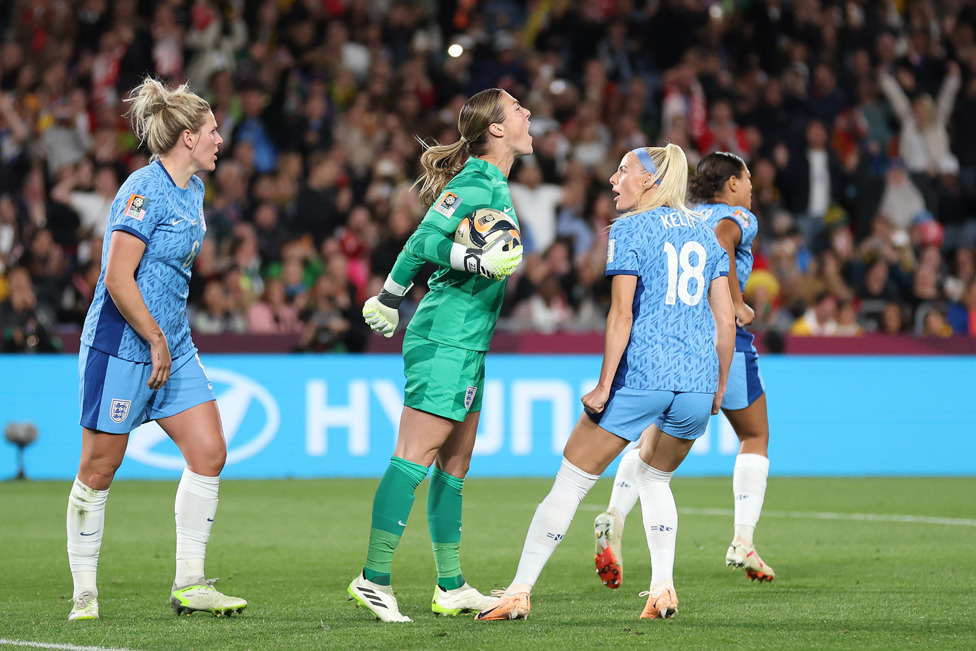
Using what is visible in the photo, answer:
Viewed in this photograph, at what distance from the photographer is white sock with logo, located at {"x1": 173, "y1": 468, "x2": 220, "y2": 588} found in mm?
5531

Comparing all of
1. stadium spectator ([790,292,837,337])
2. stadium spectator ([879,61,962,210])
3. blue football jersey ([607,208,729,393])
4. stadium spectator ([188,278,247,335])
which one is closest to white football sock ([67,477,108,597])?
blue football jersey ([607,208,729,393])

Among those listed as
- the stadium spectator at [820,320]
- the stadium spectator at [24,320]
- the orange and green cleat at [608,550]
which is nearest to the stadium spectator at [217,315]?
the stadium spectator at [24,320]

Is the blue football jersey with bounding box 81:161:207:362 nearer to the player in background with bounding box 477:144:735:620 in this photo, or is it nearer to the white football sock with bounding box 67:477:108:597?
the white football sock with bounding box 67:477:108:597

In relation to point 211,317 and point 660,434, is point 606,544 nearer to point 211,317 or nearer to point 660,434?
point 660,434

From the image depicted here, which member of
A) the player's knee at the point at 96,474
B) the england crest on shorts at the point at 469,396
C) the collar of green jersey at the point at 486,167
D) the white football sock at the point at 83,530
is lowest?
the white football sock at the point at 83,530

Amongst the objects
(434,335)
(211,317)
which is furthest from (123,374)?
(211,317)

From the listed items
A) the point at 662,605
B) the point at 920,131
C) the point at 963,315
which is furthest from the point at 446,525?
the point at 920,131

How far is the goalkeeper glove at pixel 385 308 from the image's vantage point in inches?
219

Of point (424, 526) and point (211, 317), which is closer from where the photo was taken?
point (424, 526)

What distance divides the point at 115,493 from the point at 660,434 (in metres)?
6.74

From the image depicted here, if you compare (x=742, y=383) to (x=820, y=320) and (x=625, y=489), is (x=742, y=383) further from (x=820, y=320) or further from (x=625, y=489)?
(x=820, y=320)

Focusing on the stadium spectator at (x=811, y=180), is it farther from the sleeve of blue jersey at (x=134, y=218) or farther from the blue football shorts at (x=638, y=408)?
the sleeve of blue jersey at (x=134, y=218)

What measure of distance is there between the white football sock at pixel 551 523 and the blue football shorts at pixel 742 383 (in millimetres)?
1731

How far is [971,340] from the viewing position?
540 inches
